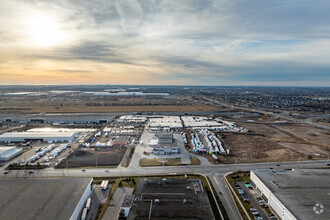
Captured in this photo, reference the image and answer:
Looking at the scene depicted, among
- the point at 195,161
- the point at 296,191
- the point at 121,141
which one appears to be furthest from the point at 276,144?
the point at 121,141

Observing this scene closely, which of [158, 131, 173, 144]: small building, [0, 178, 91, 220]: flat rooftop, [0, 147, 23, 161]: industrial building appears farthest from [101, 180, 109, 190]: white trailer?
[0, 147, 23, 161]: industrial building

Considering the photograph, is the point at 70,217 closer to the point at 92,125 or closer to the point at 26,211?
the point at 26,211

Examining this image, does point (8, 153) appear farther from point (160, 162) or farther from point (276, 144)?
point (276, 144)

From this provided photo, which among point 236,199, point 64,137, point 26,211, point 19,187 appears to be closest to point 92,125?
point 64,137

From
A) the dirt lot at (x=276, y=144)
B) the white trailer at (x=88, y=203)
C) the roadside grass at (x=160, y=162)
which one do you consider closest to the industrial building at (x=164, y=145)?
the roadside grass at (x=160, y=162)

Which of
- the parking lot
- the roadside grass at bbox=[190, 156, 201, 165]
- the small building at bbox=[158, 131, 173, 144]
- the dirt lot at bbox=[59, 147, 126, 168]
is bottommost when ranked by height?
the parking lot

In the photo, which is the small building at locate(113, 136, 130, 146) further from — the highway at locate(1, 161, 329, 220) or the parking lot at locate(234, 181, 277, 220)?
the parking lot at locate(234, 181, 277, 220)

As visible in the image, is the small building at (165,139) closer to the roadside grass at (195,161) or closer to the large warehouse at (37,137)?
the roadside grass at (195,161)

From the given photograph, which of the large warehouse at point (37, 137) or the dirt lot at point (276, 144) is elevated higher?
the large warehouse at point (37, 137)
